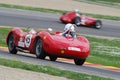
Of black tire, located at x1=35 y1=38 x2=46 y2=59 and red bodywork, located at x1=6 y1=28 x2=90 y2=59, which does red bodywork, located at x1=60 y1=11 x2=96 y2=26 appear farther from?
red bodywork, located at x1=6 y1=28 x2=90 y2=59

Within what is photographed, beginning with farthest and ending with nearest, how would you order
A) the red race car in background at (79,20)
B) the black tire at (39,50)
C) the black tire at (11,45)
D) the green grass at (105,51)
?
the red race car in background at (79,20), the green grass at (105,51), the black tire at (11,45), the black tire at (39,50)

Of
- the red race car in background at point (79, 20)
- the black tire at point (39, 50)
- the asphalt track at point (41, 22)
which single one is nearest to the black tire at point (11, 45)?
the black tire at point (39, 50)

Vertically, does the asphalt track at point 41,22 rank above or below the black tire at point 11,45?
below

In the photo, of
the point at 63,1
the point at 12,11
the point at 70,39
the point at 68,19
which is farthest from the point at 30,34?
the point at 63,1

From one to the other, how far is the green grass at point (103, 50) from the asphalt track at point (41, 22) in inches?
140

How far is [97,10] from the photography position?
139 ft

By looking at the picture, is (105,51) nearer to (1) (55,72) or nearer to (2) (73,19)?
(1) (55,72)

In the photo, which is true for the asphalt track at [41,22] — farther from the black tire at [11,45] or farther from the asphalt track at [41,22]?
the black tire at [11,45]

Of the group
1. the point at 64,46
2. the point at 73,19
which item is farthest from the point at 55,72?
the point at 73,19

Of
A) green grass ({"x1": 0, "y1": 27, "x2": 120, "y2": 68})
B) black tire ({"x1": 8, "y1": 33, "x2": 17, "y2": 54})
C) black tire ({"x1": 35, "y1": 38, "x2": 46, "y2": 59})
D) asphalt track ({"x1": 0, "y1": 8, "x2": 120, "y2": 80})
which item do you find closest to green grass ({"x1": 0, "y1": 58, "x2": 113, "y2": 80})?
black tire ({"x1": 35, "y1": 38, "x2": 46, "y2": 59})

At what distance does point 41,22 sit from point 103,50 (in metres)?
10.3

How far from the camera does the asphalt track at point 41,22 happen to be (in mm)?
29702

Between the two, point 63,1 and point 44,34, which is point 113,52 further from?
point 63,1

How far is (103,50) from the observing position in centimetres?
2175
